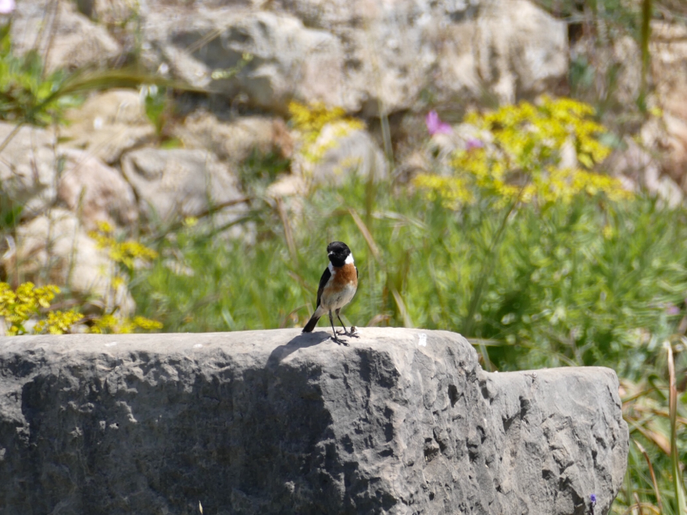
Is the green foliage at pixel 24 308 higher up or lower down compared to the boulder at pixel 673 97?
lower down

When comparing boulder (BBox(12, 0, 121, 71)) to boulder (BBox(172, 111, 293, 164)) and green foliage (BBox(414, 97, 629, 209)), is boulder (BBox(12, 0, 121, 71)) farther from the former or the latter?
green foliage (BBox(414, 97, 629, 209))

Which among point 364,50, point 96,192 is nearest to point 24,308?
point 96,192

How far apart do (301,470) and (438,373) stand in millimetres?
509

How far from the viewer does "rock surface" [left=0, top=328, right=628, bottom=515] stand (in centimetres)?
193

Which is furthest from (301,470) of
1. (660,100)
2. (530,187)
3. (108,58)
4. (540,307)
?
(660,100)

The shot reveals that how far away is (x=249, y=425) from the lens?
1.99 meters

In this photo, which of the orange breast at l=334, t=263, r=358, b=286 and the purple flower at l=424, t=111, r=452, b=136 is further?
the purple flower at l=424, t=111, r=452, b=136

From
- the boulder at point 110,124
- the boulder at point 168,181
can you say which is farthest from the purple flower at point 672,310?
the boulder at point 110,124

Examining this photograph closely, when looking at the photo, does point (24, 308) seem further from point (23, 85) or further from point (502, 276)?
point (23, 85)

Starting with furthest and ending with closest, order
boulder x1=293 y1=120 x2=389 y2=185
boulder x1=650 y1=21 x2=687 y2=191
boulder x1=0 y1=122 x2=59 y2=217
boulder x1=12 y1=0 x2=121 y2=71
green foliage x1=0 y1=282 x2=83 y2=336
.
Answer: boulder x1=650 y1=21 x2=687 y2=191 → boulder x1=293 y1=120 x2=389 y2=185 → boulder x1=12 y1=0 x2=121 y2=71 → boulder x1=0 y1=122 x2=59 y2=217 → green foliage x1=0 y1=282 x2=83 y2=336

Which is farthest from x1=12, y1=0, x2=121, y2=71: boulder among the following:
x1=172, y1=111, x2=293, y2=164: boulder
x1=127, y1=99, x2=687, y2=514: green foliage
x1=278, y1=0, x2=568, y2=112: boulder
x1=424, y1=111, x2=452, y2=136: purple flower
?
x1=424, y1=111, x2=452, y2=136: purple flower

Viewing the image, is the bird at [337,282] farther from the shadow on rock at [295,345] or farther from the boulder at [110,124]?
the boulder at [110,124]

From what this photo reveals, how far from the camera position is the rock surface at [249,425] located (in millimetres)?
1933

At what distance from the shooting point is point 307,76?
6.66m
